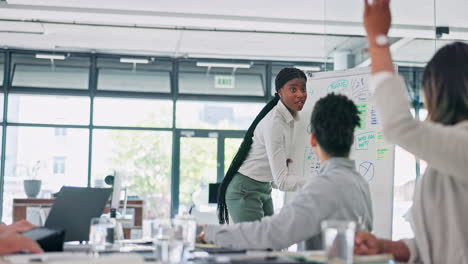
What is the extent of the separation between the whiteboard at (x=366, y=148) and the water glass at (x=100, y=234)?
2312 millimetres

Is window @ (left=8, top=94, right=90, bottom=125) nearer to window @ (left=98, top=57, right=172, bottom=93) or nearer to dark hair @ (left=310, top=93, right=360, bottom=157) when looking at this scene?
window @ (left=98, top=57, right=172, bottom=93)

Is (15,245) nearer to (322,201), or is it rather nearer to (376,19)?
(322,201)

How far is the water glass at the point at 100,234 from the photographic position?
1687 mm

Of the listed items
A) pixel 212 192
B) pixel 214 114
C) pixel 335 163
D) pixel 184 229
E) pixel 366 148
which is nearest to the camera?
pixel 184 229

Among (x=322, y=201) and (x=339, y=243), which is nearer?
(x=339, y=243)

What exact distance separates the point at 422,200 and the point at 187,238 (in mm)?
588

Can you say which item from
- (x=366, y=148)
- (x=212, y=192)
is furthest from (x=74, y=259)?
(x=212, y=192)

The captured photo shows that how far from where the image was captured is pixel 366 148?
153 inches

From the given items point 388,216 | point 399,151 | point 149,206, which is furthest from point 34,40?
point 388,216

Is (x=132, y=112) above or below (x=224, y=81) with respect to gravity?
below

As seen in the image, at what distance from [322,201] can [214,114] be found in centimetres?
801

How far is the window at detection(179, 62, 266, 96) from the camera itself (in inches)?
377

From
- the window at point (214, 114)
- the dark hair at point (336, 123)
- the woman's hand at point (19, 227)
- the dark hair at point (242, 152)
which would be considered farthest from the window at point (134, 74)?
the dark hair at point (336, 123)

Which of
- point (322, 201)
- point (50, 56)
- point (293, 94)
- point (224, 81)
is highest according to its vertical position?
point (50, 56)
